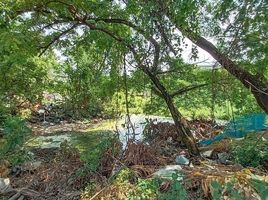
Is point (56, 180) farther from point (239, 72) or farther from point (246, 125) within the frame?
point (246, 125)

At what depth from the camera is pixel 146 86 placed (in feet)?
20.7

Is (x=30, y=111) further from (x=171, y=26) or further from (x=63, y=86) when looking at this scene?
(x=171, y=26)

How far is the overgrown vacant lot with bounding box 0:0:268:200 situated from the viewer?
142 inches

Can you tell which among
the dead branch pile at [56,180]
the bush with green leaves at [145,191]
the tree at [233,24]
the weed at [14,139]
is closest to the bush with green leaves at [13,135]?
the weed at [14,139]

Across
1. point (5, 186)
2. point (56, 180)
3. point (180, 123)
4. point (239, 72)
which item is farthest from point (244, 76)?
point (5, 186)

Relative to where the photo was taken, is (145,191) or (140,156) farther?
(140,156)

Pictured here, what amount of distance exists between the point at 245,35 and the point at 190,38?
742mm

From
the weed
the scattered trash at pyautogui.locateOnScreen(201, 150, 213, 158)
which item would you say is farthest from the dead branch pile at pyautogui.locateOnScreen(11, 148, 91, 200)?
the scattered trash at pyautogui.locateOnScreen(201, 150, 213, 158)

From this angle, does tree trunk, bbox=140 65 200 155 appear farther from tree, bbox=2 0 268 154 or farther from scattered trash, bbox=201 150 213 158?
scattered trash, bbox=201 150 213 158

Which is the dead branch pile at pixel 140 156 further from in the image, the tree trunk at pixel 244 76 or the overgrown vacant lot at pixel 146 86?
the tree trunk at pixel 244 76

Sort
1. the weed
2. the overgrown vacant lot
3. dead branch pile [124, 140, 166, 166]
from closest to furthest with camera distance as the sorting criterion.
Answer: the overgrown vacant lot
dead branch pile [124, 140, 166, 166]
the weed

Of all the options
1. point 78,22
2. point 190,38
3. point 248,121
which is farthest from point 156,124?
point 190,38

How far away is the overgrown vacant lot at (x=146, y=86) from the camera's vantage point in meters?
3.60

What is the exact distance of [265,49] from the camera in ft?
14.3
